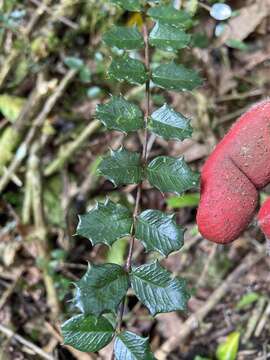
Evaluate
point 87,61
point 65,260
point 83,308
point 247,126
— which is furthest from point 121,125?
point 87,61

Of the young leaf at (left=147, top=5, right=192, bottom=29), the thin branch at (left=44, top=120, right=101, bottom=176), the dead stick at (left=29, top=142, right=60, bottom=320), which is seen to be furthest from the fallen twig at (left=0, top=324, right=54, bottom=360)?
the young leaf at (left=147, top=5, right=192, bottom=29)

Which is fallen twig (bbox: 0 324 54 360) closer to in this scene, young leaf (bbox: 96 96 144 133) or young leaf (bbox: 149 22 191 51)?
young leaf (bbox: 96 96 144 133)

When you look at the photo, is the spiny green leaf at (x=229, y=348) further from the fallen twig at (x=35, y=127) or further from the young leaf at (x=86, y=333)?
the fallen twig at (x=35, y=127)

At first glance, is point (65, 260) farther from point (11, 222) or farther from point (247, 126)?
point (247, 126)

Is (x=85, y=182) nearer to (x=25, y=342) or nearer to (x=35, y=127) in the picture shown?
(x=35, y=127)

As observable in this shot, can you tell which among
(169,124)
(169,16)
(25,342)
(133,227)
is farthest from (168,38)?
(25,342)
